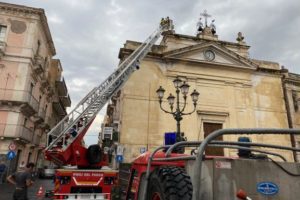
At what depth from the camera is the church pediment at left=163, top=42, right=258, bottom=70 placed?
71.8ft

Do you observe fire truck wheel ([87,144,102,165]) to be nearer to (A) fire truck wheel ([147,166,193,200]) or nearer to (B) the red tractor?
(B) the red tractor

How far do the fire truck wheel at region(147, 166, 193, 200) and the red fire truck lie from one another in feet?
20.7

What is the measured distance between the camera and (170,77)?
70.9 ft

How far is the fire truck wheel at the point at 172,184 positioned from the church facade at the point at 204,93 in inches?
Result: 653

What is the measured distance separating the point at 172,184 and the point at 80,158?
7.77 m

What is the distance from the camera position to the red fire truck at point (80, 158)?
829 centimetres

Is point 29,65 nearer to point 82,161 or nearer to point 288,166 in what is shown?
point 82,161

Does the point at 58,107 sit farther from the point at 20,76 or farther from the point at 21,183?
the point at 21,183

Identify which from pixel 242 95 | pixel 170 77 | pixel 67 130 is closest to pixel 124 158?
pixel 170 77

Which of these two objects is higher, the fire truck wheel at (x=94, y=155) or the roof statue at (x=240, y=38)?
the roof statue at (x=240, y=38)

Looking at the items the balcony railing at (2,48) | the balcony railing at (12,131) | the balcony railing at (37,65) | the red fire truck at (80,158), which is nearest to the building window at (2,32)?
the balcony railing at (2,48)

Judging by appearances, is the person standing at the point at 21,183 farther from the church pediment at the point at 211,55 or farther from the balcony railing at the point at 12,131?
the church pediment at the point at 211,55

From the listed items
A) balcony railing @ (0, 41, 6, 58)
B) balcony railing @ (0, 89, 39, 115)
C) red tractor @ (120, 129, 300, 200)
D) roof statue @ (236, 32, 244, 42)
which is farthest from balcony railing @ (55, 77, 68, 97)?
red tractor @ (120, 129, 300, 200)

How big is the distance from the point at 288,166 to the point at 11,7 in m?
26.6
